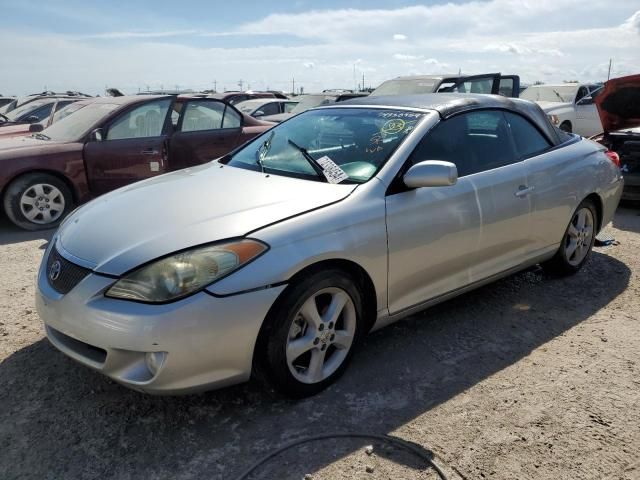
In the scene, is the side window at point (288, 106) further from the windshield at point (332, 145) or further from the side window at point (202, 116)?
the windshield at point (332, 145)

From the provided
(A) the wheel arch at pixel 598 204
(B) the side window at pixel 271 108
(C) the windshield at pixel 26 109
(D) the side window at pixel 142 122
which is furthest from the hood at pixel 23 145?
(B) the side window at pixel 271 108

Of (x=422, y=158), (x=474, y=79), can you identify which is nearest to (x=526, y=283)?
(x=422, y=158)

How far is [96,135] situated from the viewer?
21.9 ft

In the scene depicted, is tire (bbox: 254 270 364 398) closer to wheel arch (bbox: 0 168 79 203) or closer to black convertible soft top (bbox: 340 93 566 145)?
black convertible soft top (bbox: 340 93 566 145)

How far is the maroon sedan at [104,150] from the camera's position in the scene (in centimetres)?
623

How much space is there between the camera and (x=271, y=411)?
272cm

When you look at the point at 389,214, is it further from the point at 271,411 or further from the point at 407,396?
the point at 271,411

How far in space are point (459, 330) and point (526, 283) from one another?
118 centimetres

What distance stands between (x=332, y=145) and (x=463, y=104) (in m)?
0.94

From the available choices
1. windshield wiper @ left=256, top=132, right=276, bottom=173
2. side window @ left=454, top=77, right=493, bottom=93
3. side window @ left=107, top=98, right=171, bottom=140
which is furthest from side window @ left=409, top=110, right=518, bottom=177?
side window @ left=454, top=77, right=493, bottom=93

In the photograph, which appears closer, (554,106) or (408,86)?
(408,86)

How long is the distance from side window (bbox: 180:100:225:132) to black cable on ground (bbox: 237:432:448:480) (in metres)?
5.73

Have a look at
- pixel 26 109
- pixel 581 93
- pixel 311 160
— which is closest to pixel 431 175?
pixel 311 160

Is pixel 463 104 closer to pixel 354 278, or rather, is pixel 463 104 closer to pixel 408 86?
pixel 354 278
